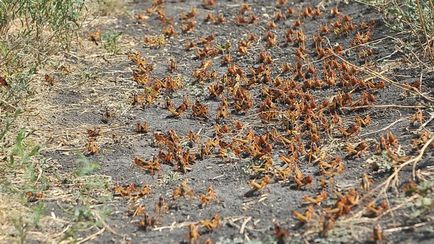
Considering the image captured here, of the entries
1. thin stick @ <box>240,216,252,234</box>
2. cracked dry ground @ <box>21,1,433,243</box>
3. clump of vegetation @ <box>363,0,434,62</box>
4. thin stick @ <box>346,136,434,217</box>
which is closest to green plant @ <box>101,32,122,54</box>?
cracked dry ground @ <box>21,1,433,243</box>

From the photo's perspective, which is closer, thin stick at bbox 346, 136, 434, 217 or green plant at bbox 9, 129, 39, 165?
thin stick at bbox 346, 136, 434, 217

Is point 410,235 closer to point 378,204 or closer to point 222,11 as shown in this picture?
point 378,204

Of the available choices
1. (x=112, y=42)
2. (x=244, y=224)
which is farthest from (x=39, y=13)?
(x=244, y=224)

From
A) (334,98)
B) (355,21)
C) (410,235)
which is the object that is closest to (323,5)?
(355,21)

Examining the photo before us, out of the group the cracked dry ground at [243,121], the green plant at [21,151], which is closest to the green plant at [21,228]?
the cracked dry ground at [243,121]

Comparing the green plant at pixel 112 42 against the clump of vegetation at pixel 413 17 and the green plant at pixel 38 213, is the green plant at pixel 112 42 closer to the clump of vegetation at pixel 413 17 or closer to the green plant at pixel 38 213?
the clump of vegetation at pixel 413 17

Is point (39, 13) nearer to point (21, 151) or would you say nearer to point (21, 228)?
point (21, 151)

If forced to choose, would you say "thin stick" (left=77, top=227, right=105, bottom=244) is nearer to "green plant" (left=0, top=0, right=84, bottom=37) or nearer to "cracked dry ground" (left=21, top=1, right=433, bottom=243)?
"cracked dry ground" (left=21, top=1, right=433, bottom=243)

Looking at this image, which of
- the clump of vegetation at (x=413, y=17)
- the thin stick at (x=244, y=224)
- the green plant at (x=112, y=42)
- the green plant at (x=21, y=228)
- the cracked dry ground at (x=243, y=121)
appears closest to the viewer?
the green plant at (x=21, y=228)
